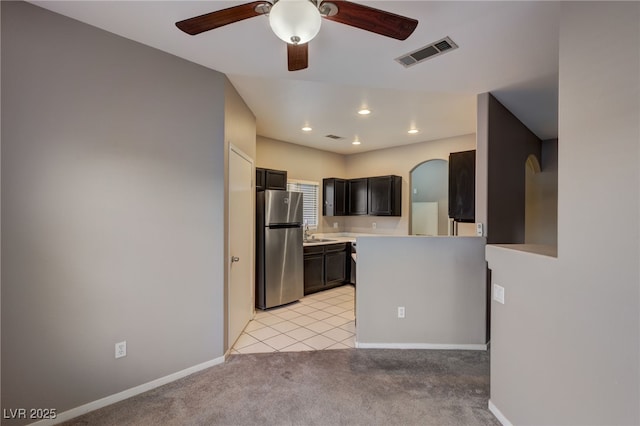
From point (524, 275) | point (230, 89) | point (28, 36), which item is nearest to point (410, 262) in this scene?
point (524, 275)

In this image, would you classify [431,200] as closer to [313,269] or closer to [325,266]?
[325,266]

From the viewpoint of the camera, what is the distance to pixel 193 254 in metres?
2.58

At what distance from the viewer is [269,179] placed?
4.53 meters

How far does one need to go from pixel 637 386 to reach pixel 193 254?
281 cm

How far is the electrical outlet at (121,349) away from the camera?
2186 millimetres

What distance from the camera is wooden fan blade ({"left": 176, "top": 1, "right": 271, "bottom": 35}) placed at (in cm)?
146

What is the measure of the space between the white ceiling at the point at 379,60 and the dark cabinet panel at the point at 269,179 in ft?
2.56

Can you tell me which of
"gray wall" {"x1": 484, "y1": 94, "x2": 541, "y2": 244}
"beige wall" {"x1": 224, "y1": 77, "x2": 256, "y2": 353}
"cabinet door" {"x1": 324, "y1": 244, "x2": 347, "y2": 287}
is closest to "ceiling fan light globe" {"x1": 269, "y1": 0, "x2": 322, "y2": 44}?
"beige wall" {"x1": 224, "y1": 77, "x2": 256, "y2": 353}

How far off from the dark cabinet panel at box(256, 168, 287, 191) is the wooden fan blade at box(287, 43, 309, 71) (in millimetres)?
2576

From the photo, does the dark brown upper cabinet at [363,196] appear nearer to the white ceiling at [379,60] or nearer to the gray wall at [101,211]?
the white ceiling at [379,60]

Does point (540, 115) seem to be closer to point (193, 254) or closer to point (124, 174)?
point (193, 254)

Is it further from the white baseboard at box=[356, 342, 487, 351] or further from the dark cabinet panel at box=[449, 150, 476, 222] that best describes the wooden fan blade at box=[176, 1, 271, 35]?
the white baseboard at box=[356, 342, 487, 351]

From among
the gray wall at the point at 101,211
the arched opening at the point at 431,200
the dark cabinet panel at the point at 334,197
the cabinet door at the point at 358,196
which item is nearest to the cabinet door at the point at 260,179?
the gray wall at the point at 101,211

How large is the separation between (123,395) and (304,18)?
112 inches
